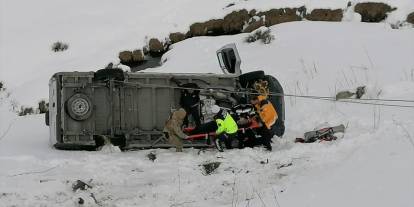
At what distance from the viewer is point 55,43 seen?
72.1ft

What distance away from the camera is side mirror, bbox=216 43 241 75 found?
11.6 metres

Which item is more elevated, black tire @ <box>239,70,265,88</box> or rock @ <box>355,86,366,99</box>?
black tire @ <box>239,70,265,88</box>

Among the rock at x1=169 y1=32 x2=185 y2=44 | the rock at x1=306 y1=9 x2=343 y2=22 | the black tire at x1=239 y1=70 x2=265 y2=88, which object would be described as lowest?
the black tire at x1=239 y1=70 x2=265 y2=88

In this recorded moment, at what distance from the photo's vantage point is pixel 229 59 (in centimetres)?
1184

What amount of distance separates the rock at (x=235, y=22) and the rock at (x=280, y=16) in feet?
2.49

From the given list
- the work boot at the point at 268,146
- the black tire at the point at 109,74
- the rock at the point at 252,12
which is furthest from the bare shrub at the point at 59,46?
the work boot at the point at 268,146

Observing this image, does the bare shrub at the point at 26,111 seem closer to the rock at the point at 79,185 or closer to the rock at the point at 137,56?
the rock at the point at 137,56

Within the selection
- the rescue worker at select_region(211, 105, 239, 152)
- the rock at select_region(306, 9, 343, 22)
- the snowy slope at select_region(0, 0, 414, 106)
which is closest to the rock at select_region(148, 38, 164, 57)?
the snowy slope at select_region(0, 0, 414, 106)

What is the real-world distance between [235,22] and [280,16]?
1.61 metres

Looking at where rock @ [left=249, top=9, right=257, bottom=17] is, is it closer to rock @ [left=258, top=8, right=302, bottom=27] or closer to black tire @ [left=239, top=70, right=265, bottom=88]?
rock @ [left=258, top=8, right=302, bottom=27]

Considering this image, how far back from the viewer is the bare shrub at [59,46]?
21734 mm

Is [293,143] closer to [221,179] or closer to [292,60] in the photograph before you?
[221,179]

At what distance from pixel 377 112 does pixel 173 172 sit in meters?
4.55

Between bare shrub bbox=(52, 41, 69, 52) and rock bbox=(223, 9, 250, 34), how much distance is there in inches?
234
